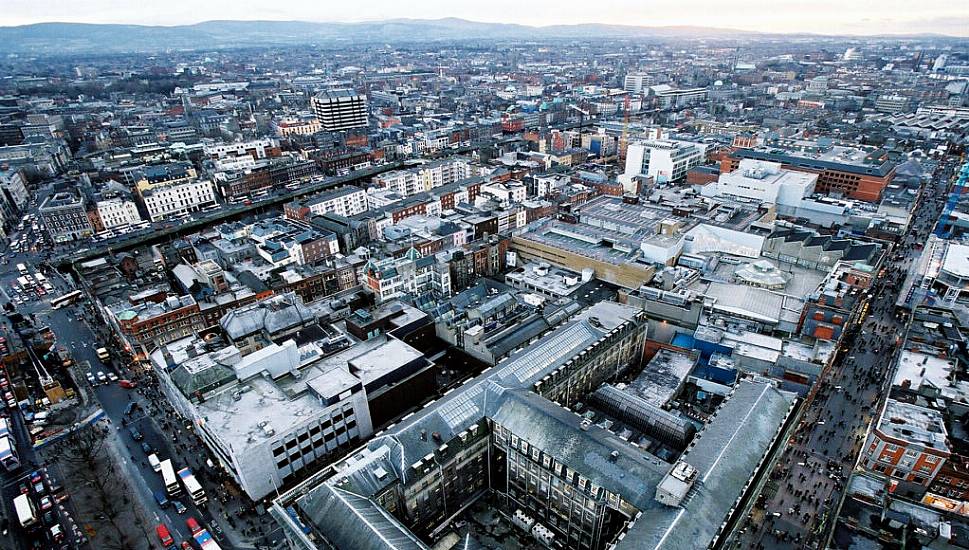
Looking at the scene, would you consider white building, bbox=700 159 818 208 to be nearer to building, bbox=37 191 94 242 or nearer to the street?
the street

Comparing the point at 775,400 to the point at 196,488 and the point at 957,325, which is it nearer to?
the point at 957,325

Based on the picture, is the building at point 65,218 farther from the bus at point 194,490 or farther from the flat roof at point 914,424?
the flat roof at point 914,424

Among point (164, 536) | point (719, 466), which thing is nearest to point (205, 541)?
point (164, 536)

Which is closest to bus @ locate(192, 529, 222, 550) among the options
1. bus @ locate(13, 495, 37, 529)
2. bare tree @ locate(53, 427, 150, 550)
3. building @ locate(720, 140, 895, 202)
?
bare tree @ locate(53, 427, 150, 550)

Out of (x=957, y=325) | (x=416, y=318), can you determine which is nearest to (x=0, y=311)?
(x=416, y=318)

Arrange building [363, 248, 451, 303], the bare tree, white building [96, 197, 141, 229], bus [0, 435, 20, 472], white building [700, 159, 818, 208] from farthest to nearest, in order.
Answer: white building [96, 197, 141, 229]
white building [700, 159, 818, 208]
building [363, 248, 451, 303]
bus [0, 435, 20, 472]
the bare tree

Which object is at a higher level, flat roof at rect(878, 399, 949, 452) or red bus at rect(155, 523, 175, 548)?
flat roof at rect(878, 399, 949, 452)
